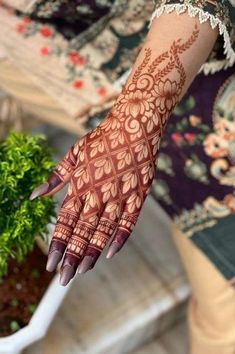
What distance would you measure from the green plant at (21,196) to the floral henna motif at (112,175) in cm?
10

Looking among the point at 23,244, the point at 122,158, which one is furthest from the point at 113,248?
the point at 23,244

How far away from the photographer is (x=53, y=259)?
30.5 inches

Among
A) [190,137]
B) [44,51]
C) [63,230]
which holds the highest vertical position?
[44,51]

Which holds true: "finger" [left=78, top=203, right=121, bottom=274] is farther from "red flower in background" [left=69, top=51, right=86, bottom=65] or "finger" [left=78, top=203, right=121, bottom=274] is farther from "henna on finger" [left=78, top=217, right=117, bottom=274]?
"red flower in background" [left=69, top=51, right=86, bottom=65]

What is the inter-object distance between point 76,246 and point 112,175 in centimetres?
10

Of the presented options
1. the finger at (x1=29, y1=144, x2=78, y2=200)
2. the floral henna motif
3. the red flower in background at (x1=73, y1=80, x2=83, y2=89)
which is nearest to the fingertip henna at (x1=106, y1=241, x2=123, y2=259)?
the floral henna motif

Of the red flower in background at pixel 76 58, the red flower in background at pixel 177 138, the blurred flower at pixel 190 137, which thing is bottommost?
the blurred flower at pixel 190 137

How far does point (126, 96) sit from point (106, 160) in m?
0.10

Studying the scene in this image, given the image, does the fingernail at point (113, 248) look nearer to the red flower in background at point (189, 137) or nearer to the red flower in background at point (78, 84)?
the red flower in background at point (189, 137)

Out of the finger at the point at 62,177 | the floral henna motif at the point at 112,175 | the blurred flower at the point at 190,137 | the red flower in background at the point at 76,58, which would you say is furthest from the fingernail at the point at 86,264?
the red flower in background at the point at 76,58

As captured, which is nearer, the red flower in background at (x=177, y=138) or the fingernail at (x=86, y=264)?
the fingernail at (x=86, y=264)

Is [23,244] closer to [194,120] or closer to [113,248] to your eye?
[113,248]

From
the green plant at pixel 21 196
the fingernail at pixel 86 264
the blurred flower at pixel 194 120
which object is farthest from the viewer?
the blurred flower at pixel 194 120

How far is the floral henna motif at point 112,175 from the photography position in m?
0.78
